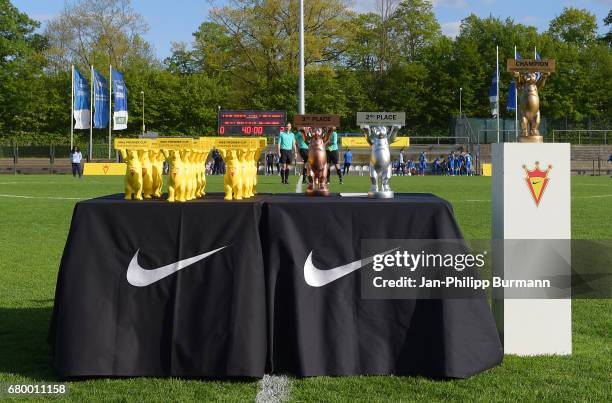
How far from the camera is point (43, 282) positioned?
8.86 metres

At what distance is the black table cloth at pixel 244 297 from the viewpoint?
193 inches

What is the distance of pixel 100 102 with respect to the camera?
152 feet

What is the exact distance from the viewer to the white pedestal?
523cm

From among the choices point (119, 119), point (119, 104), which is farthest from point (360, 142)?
point (119, 119)

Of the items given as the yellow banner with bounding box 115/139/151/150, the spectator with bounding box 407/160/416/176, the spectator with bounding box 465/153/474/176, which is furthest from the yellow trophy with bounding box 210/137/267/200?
the spectator with bounding box 407/160/416/176

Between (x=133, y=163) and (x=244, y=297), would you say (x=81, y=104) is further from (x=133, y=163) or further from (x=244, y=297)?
(x=244, y=297)

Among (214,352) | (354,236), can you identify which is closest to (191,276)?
(214,352)

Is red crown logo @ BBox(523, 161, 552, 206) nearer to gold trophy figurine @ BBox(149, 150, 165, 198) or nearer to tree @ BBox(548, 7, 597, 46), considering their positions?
gold trophy figurine @ BBox(149, 150, 165, 198)

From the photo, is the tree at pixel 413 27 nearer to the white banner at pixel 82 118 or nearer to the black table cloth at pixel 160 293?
the white banner at pixel 82 118

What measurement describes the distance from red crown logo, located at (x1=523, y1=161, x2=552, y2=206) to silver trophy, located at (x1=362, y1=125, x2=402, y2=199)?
0.92 metres

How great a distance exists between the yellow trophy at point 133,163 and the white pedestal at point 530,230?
7.83 feet

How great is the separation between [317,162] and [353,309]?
49.9 inches

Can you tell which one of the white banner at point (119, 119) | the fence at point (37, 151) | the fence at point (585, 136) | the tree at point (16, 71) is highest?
the tree at point (16, 71)

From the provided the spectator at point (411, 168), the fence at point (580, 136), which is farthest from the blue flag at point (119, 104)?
the fence at point (580, 136)
